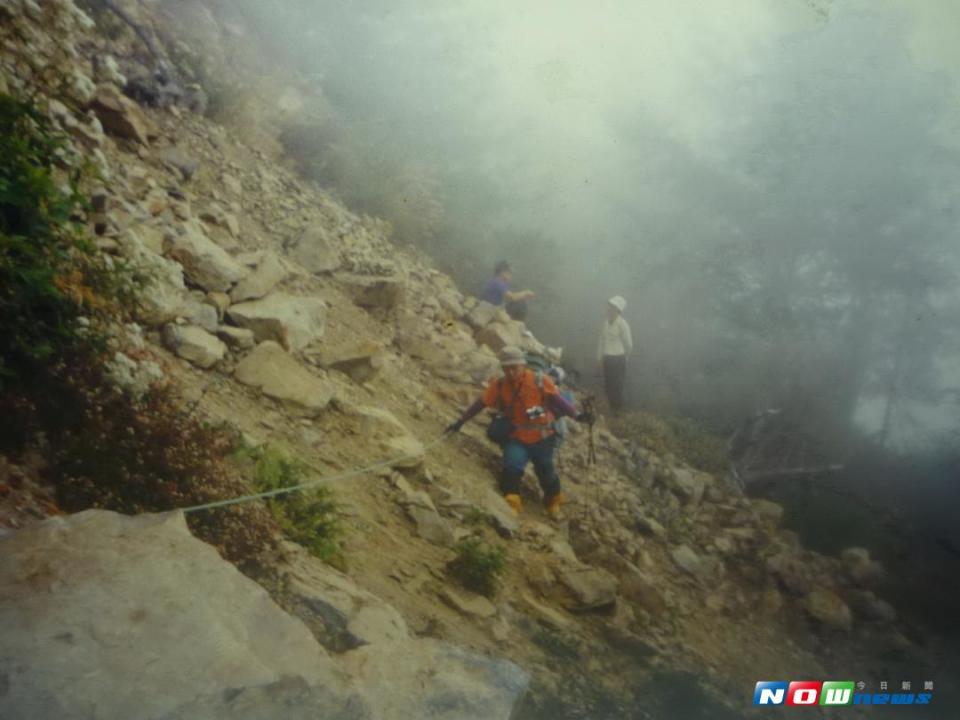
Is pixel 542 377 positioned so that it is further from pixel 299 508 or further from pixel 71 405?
pixel 71 405

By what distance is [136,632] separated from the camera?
1.60 m

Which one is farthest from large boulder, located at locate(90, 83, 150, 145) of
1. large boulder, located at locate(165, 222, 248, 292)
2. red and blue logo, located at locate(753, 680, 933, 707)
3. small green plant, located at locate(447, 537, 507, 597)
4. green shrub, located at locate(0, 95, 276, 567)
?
red and blue logo, located at locate(753, 680, 933, 707)

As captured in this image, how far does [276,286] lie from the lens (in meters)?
4.80

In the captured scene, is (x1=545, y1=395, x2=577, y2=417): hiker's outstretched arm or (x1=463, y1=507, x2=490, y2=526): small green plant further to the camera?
(x1=545, y1=395, x2=577, y2=417): hiker's outstretched arm

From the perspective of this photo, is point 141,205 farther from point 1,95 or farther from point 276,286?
point 1,95

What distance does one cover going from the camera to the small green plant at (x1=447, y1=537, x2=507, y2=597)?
338 cm

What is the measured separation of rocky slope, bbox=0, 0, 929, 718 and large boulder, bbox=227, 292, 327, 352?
0.06 ft

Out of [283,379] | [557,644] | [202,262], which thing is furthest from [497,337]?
[557,644]

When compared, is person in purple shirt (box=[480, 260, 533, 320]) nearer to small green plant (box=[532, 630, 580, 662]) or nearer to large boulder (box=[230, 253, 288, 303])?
large boulder (box=[230, 253, 288, 303])

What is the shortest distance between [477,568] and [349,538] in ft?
2.47

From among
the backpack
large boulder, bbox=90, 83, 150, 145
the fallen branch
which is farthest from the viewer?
the fallen branch

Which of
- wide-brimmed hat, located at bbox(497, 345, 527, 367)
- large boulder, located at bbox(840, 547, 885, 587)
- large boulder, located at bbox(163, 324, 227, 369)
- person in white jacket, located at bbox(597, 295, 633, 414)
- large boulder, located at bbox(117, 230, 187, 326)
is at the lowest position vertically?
large boulder, located at bbox(163, 324, 227, 369)

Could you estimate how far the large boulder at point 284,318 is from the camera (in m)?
4.06

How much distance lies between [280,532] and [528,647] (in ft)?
5.09
